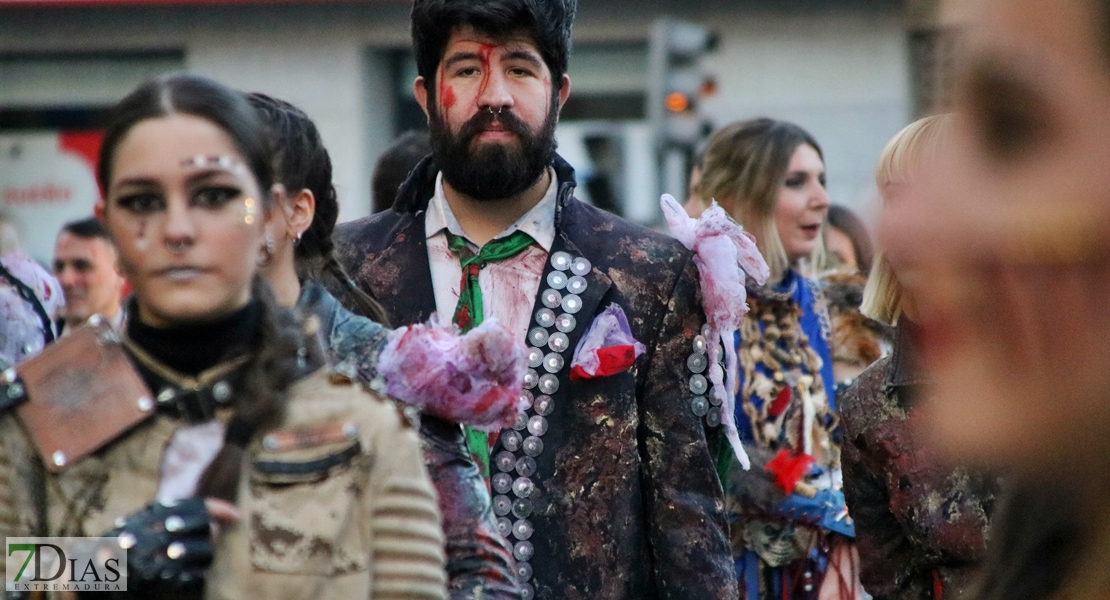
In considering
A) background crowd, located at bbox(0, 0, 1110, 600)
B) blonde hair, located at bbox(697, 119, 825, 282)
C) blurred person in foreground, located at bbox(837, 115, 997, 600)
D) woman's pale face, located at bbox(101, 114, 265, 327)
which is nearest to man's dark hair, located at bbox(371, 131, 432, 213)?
background crowd, located at bbox(0, 0, 1110, 600)

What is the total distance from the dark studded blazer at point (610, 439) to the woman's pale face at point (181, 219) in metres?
1.45

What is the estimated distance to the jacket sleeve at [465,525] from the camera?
9.05 ft

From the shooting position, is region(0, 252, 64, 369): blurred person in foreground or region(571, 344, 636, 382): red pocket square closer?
region(571, 344, 636, 382): red pocket square

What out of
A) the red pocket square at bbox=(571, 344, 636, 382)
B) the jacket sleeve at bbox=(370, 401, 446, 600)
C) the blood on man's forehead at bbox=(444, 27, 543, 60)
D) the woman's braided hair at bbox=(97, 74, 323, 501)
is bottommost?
the red pocket square at bbox=(571, 344, 636, 382)

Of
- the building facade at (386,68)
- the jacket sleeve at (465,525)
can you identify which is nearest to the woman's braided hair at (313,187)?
the jacket sleeve at (465,525)

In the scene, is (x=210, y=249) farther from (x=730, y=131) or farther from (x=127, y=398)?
(x=730, y=131)

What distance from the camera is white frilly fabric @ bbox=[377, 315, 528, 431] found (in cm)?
288

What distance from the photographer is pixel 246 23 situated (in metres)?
17.8

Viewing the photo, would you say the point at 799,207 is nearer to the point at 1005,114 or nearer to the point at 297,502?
the point at 297,502

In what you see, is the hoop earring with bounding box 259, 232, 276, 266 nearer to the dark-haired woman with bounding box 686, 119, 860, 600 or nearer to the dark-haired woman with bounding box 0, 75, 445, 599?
the dark-haired woman with bounding box 0, 75, 445, 599

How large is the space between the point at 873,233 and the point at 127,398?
1.59m

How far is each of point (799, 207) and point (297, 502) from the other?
13.3ft

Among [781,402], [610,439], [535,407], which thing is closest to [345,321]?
[535,407]

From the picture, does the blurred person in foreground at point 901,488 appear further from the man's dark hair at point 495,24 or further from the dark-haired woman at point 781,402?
the man's dark hair at point 495,24
